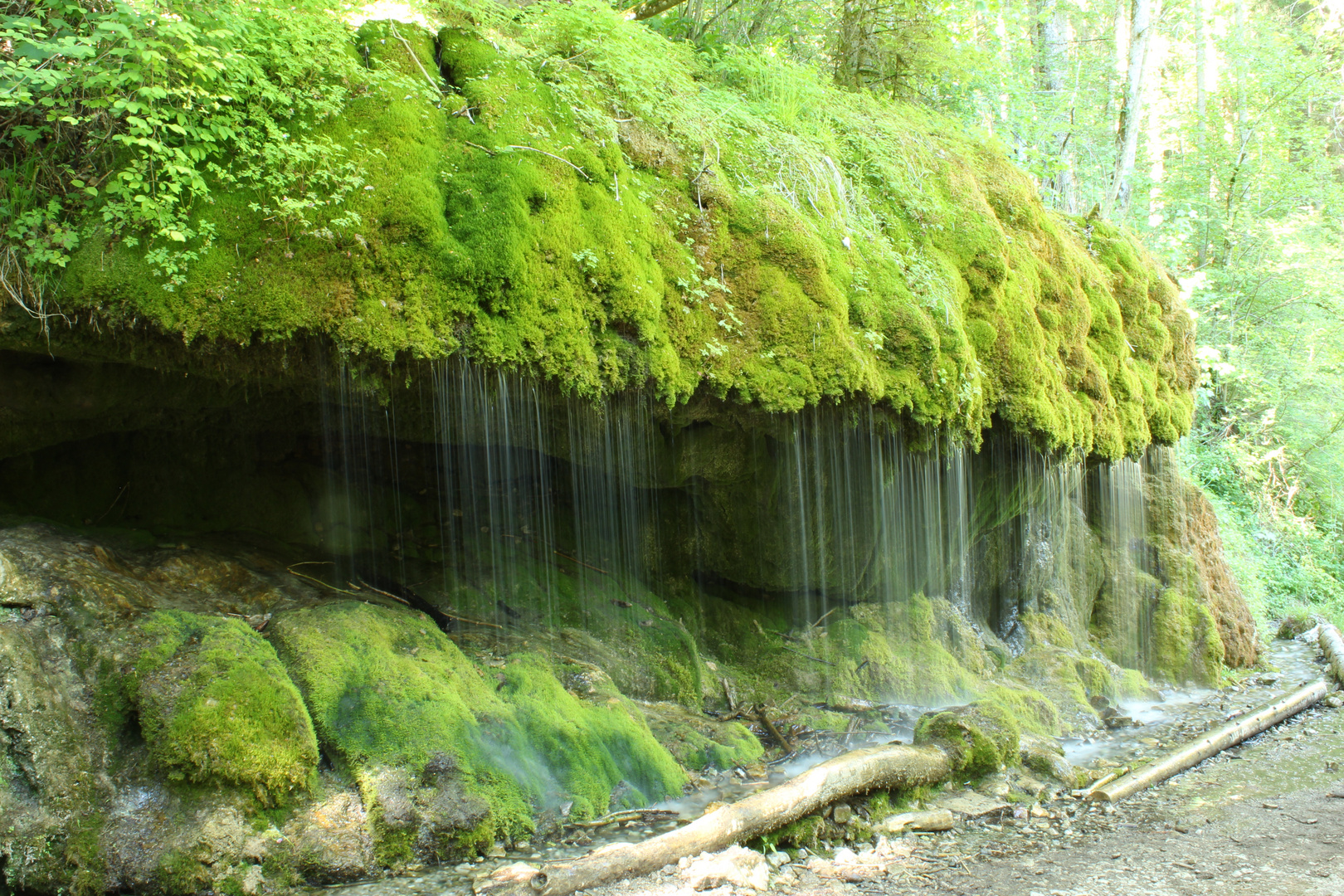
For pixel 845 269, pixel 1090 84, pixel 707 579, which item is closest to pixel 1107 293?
pixel 845 269

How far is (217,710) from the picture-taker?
3.97 meters

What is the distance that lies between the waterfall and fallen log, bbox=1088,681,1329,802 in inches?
107

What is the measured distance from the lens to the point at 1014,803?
5.74 m

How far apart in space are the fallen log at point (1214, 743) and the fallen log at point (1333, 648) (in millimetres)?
1114

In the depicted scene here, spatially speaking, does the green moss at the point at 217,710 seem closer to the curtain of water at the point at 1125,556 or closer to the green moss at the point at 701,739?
the green moss at the point at 701,739

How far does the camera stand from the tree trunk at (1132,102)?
14852mm

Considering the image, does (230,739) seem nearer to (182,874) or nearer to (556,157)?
(182,874)

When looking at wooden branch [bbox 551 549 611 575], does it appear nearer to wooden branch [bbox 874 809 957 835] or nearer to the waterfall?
the waterfall

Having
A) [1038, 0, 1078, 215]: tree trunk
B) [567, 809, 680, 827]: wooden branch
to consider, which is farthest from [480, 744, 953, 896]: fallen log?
[1038, 0, 1078, 215]: tree trunk

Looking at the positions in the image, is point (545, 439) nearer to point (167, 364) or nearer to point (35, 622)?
point (167, 364)

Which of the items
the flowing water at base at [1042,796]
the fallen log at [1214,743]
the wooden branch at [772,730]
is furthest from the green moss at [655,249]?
the fallen log at [1214,743]

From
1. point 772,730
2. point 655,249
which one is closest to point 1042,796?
point 772,730

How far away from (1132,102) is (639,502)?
13428mm

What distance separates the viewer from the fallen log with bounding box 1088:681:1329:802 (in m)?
6.12
